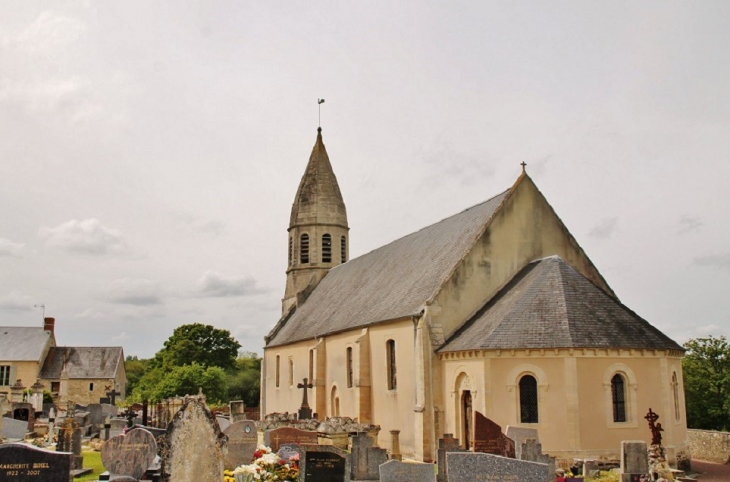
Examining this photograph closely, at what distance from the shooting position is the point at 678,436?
21641 millimetres

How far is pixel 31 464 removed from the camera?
10852 mm

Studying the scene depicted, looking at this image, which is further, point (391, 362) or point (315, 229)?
point (315, 229)

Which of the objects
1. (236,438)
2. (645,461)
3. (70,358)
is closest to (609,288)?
(645,461)

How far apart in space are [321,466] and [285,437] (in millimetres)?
5586

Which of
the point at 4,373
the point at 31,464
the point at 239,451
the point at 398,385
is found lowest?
the point at 239,451

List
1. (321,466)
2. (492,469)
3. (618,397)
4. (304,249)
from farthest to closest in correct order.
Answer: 1. (304,249)
2. (618,397)
3. (321,466)
4. (492,469)

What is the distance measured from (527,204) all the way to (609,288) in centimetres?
507

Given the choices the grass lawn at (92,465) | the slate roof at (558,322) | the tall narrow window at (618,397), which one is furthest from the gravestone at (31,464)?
the tall narrow window at (618,397)

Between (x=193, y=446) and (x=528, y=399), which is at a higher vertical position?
(x=528, y=399)


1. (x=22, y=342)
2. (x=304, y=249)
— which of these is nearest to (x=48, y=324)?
(x=22, y=342)

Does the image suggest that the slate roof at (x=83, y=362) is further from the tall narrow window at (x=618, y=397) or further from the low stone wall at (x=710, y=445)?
the tall narrow window at (x=618, y=397)

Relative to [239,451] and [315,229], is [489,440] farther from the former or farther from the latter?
[315,229]

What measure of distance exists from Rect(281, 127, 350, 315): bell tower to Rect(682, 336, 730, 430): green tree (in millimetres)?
22314

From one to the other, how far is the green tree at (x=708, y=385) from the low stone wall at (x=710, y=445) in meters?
3.93
